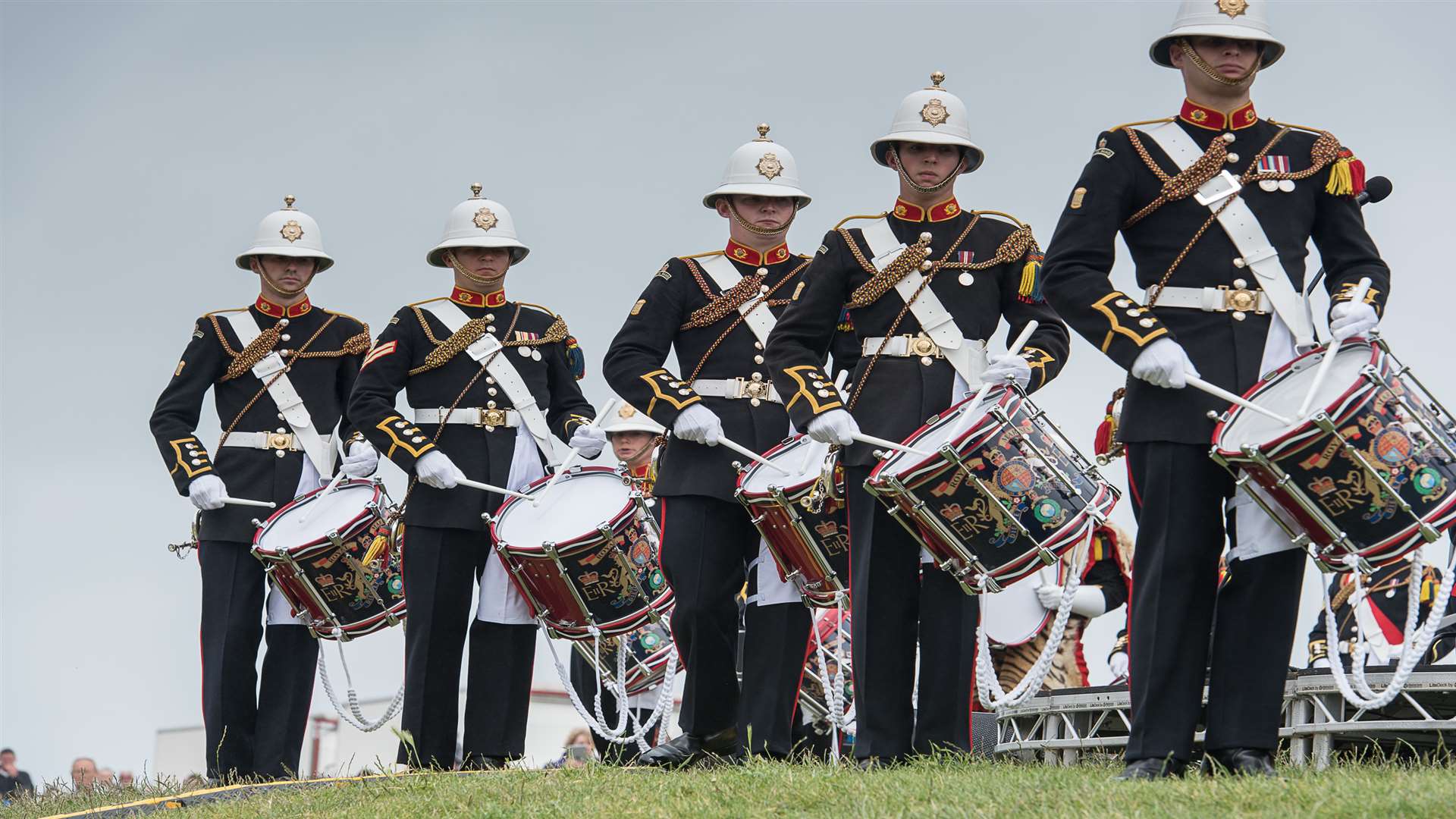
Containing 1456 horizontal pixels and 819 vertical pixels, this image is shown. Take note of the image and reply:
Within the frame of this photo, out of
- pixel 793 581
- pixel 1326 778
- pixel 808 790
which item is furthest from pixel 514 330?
pixel 1326 778

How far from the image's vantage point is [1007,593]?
30.7ft

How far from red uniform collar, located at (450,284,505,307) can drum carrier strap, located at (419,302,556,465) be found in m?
0.08

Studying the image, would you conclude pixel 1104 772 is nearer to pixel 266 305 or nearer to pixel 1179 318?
pixel 1179 318

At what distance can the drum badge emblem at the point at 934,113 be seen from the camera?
22.5 feet

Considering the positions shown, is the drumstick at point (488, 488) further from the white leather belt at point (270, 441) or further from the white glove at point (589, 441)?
the white leather belt at point (270, 441)

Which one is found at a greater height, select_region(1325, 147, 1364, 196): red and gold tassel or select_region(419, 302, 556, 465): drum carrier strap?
select_region(1325, 147, 1364, 196): red and gold tassel

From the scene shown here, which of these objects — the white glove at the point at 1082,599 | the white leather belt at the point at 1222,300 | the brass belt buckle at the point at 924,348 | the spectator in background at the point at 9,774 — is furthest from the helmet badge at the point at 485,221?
the spectator in background at the point at 9,774

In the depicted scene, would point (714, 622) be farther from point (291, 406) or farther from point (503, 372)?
point (291, 406)

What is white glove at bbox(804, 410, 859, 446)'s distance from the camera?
647cm

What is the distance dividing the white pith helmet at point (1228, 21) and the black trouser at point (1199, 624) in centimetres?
117

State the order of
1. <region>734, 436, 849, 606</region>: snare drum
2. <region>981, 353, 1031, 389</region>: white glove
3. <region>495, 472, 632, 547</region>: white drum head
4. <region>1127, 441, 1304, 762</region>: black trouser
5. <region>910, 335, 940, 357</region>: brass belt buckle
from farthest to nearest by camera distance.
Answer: <region>495, 472, 632, 547</region>: white drum head
<region>734, 436, 849, 606</region>: snare drum
<region>910, 335, 940, 357</region>: brass belt buckle
<region>981, 353, 1031, 389</region>: white glove
<region>1127, 441, 1304, 762</region>: black trouser

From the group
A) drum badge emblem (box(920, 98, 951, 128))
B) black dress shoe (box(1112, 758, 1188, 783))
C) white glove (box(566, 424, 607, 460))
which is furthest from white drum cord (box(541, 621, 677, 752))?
black dress shoe (box(1112, 758, 1188, 783))

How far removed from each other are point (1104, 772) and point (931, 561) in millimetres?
981

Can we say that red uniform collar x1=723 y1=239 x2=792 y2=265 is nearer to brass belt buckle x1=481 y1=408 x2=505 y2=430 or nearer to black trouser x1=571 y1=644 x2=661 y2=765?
brass belt buckle x1=481 y1=408 x2=505 y2=430
